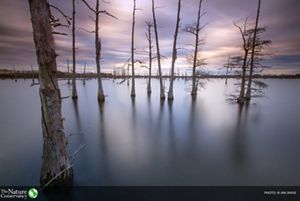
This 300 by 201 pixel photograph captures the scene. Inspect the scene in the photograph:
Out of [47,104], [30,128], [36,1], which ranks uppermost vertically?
[36,1]

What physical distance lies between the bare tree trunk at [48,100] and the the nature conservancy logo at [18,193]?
0.22 meters

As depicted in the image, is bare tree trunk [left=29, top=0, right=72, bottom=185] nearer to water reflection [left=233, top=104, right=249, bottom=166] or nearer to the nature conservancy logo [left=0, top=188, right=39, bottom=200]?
the nature conservancy logo [left=0, top=188, right=39, bottom=200]

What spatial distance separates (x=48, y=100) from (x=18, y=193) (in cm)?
179

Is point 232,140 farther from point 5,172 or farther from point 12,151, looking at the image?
point 12,151

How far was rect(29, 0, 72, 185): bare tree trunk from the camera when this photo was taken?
301cm

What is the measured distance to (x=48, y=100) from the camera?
325 centimetres

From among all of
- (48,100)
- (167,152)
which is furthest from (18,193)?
(167,152)

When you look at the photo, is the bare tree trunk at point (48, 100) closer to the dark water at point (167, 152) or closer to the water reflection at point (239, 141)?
the dark water at point (167, 152)

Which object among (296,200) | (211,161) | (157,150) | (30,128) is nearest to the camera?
(296,200)

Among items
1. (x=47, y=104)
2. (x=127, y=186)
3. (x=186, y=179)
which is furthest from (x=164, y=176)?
(x=47, y=104)

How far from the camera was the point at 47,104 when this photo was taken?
129 inches

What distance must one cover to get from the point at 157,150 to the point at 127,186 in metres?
2.01

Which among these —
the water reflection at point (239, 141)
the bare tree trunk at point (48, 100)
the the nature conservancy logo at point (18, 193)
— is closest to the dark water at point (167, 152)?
the water reflection at point (239, 141)

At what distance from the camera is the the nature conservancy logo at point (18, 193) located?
129 inches
